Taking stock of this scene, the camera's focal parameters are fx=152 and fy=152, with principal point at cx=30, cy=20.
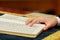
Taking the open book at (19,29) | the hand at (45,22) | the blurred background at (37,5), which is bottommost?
the open book at (19,29)

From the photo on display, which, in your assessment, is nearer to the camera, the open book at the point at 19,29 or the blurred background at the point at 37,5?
the open book at the point at 19,29

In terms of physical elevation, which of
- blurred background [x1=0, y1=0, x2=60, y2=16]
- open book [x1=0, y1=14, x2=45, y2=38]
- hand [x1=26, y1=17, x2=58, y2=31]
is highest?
blurred background [x1=0, y1=0, x2=60, y2=16]

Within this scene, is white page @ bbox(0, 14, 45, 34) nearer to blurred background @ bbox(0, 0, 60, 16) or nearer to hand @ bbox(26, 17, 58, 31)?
hand @ bbox(26, 17, 58, 31)

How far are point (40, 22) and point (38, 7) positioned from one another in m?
1.61

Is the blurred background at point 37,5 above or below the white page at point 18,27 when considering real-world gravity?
above

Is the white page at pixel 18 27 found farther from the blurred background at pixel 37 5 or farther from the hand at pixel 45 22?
the blurred background at pixel 37 5

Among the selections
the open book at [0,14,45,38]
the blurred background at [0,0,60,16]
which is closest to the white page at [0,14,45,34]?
the open book at [0,14,45,38]

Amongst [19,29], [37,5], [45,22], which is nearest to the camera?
[19,29]

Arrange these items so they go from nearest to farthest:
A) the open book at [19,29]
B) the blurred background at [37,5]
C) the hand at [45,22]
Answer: the open book at [19,29]
the hand at [45,22]
the blurred background at [37,5]

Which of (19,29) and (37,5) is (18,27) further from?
(37,5)

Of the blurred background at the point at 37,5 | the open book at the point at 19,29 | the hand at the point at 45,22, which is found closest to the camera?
the open book at the point at 19,29

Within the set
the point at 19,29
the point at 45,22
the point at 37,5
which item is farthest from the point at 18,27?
the point at 37,5

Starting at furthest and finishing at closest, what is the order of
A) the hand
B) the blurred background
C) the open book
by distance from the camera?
1. the blurred background
2. the hand
3. the open book

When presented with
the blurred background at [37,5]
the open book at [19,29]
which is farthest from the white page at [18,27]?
the blurred background at [37,5]
